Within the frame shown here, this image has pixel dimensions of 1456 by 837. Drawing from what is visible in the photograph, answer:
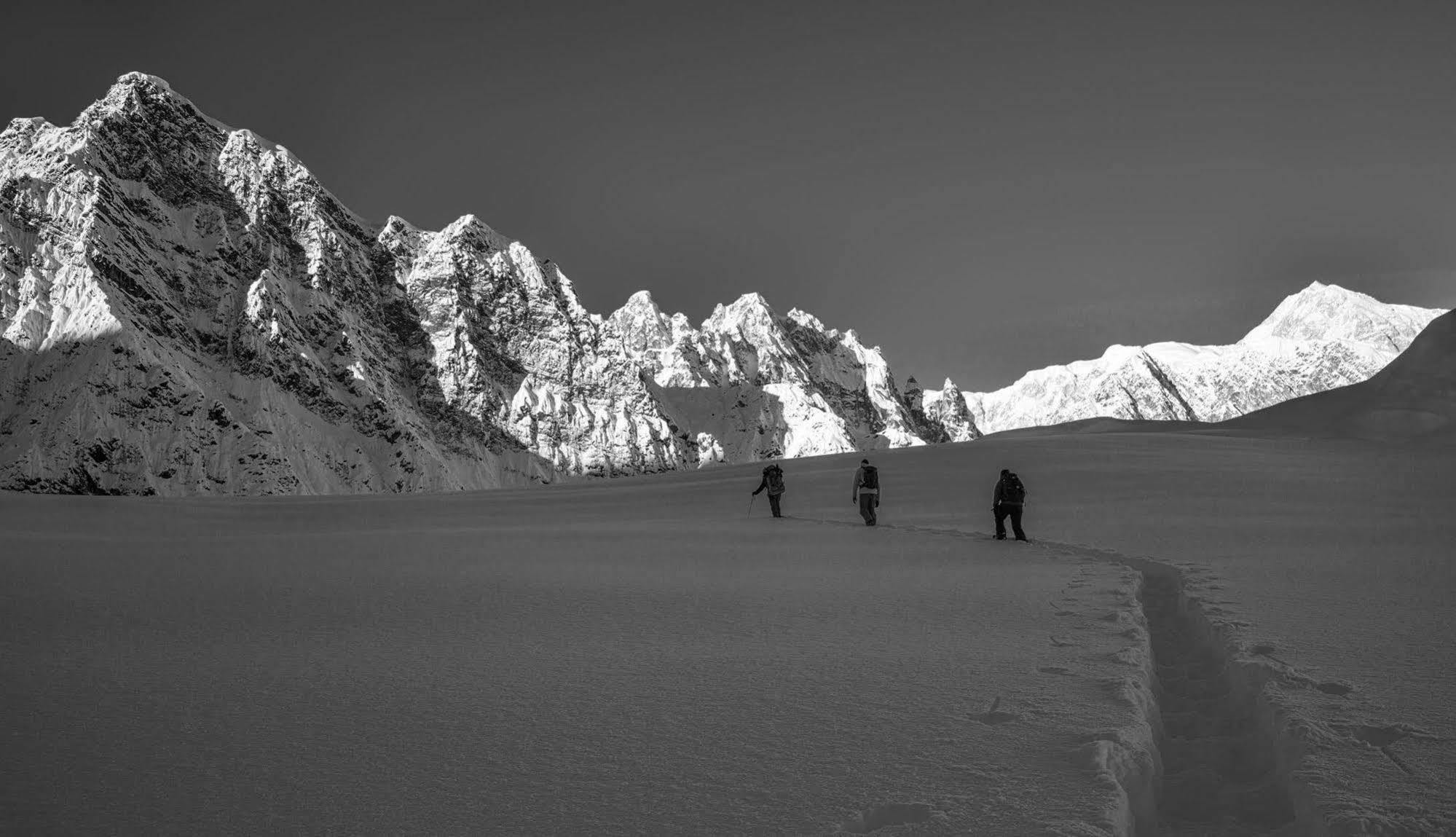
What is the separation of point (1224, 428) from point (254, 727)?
57.2m

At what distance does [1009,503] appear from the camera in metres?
16.3

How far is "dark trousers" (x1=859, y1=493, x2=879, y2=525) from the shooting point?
1989 cm

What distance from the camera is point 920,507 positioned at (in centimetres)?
2438

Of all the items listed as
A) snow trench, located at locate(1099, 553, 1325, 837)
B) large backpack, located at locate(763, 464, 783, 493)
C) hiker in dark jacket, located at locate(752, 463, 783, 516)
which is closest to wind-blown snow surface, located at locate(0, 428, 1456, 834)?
snow trench, located at locate(1099, 553, 1325, 837)

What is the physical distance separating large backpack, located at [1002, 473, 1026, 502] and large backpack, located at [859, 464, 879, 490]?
4.00 meters

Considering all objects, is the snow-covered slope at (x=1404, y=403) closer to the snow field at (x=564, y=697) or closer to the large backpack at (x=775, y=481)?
the large backpack at (x=775, y=481)

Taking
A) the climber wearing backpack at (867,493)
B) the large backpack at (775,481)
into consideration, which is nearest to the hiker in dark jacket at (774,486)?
the large backpack at (775,481)

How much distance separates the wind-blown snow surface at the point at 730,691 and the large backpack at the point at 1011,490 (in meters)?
2.68

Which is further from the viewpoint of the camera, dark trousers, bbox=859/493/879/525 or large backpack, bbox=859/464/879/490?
large backpack, bbox=859/464/879/490

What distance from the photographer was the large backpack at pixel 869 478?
20.1 m

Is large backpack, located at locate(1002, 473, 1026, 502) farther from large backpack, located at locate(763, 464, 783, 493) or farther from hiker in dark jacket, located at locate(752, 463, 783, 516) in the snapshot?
large backpack, located at locate(763, 464, 783, 493)

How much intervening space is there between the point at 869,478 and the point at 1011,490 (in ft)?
14.6

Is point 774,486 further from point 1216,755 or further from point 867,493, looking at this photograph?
point 1216,755

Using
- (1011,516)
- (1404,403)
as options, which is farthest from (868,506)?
(1404,403)
